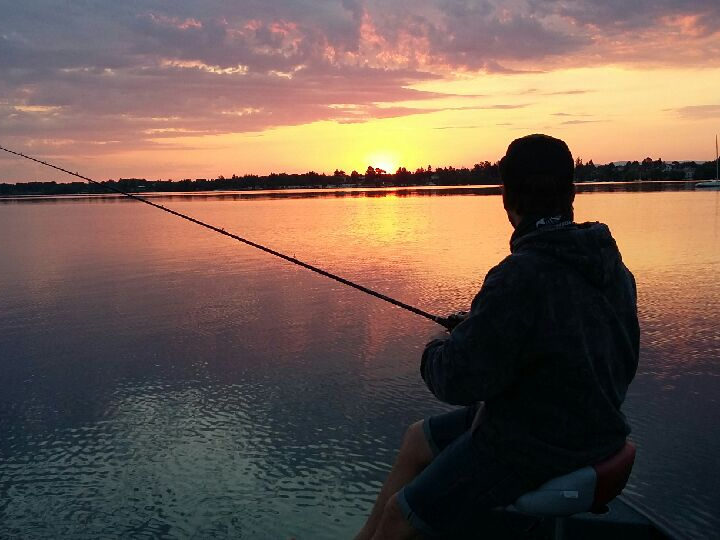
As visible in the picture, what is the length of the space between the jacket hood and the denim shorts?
2.49 ft

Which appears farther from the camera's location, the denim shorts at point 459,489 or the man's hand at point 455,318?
the man's hand at point 455,318

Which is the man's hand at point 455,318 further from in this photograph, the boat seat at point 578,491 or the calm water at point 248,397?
the calm water at point 248,397

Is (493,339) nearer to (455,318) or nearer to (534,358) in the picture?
(534,358)

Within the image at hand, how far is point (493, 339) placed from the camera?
2.32 m

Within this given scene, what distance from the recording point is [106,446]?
5.64m

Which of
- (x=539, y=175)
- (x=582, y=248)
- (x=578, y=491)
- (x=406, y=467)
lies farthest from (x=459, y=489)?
(x=539, y=175)

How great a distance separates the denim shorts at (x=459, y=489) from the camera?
2.52m

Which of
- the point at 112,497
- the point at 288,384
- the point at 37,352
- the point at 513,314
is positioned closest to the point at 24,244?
the point at 37,352

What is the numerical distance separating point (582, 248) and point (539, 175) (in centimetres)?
33

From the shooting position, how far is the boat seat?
8.03 feet

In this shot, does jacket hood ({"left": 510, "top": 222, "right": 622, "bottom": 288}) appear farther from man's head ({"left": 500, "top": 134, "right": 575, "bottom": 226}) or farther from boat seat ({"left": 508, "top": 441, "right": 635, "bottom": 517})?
boat seat ({"left": 508, "top": 441, "right": 635, "bottom": 517})

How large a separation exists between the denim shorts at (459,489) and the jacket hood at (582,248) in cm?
76

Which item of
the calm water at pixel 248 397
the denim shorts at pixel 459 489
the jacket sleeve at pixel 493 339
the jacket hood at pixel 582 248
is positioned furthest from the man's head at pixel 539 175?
the calm water at pixel 248 397

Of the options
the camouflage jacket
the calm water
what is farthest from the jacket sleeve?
the calm water
